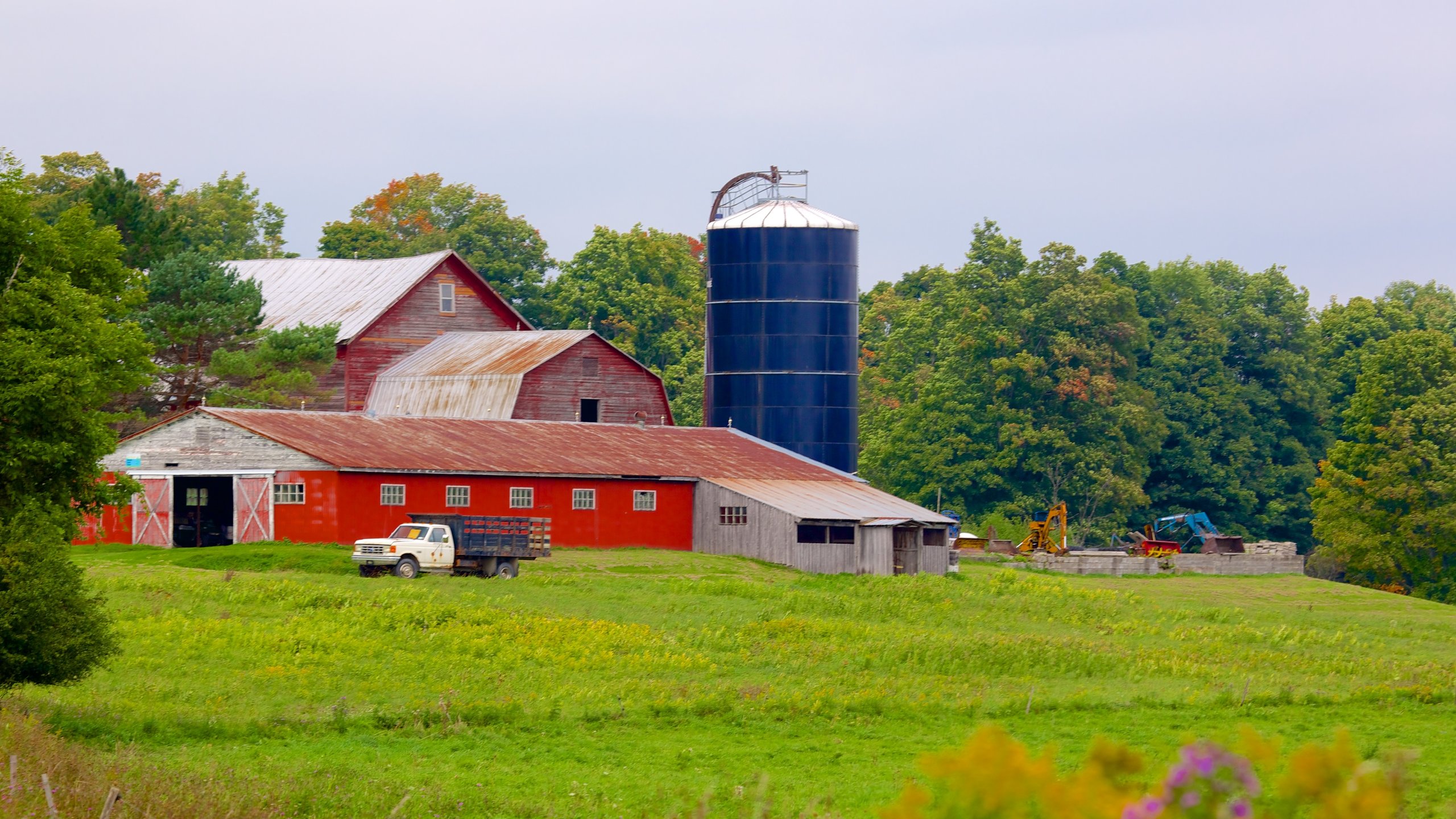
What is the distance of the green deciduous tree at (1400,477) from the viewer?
237 ft

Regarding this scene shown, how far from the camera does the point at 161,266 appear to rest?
59781mm

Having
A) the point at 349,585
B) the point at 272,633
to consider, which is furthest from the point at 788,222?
the point at 272,633

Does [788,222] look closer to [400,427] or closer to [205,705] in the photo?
[400,427]

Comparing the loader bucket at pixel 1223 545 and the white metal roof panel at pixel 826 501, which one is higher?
the white metal roof panel at pixel 826 501

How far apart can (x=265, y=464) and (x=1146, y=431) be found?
A: 49225mm

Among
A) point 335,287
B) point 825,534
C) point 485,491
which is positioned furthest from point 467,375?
point 825,534

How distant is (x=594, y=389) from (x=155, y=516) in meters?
19.0

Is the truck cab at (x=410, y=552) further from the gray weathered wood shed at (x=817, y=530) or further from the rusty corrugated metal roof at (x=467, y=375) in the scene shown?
the rusty corrugated metal roof at (x=467, y=375)

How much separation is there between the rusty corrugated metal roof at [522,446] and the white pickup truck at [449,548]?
183 inches

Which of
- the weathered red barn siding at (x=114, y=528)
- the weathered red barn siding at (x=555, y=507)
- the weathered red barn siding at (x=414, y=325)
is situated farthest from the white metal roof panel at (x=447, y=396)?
the weathered red barn siding at (x=114, y=528)

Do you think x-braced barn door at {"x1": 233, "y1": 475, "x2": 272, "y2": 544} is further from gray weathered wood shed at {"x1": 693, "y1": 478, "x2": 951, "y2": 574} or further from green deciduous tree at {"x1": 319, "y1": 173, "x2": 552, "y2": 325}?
green deciduous tree at {"x1": 319, "y1": 173, "x2": 552, "y2": 325}

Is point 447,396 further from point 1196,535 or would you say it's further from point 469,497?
point 1196,535

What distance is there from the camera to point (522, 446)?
55.3 meters

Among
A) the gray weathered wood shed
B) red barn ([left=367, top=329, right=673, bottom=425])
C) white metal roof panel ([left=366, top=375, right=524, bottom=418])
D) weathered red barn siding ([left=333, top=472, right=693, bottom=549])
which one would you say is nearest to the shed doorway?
the gray weathered wood shed
